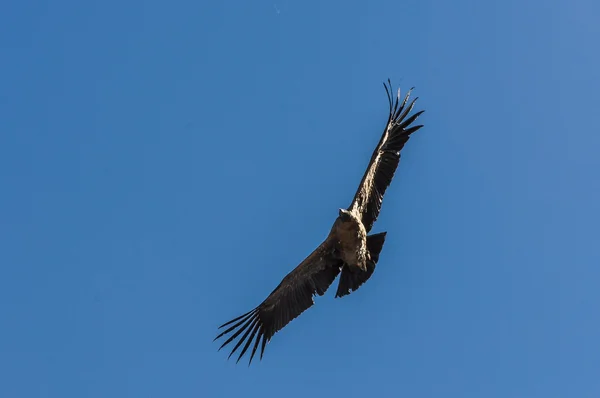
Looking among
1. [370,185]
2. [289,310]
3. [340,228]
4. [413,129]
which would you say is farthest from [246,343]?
[413,129]

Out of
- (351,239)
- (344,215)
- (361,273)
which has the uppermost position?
(344,215)

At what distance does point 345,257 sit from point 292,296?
137cm

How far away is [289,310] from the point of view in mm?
11969

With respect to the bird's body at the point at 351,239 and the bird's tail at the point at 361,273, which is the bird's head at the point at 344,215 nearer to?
the bird's body at the point at 351,239

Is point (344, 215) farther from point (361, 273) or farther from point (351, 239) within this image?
point (361, 273)

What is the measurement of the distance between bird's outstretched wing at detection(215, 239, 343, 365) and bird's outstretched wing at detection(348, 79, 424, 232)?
0.88 metres

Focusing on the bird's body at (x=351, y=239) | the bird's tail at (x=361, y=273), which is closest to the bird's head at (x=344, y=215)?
the bird's body at (x=351, y=239)

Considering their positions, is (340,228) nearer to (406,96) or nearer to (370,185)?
(370,185)

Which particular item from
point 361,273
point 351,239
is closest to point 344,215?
point 351,239

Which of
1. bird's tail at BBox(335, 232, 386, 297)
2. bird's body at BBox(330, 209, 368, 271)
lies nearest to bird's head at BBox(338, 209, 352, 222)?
bird's body at BBox(330, 209, 368, 271)

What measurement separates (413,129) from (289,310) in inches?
151

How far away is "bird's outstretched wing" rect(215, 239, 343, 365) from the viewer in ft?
38.7

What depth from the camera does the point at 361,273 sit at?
11.4 meters

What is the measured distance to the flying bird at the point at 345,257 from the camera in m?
11.2
